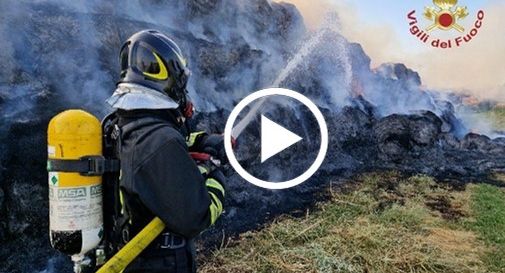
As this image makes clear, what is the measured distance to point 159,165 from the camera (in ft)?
7.37

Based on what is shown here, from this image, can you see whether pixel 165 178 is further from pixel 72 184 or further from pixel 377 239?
pixel 377 239

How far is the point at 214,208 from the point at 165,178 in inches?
14.6

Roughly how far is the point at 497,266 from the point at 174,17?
389 inches

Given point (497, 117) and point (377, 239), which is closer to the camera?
point (377, 239)

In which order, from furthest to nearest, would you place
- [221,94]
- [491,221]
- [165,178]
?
[221,94] < [491,221] < [165,178]

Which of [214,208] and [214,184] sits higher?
[214,184]

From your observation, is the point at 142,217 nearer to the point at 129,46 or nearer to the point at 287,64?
the point at 129,46

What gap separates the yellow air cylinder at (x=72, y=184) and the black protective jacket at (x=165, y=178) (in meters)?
0.22

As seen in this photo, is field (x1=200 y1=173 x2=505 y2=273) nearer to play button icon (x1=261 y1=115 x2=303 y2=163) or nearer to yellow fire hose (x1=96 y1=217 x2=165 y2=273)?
play button icon (x1=261 y1=115 x2=303 y2=163)

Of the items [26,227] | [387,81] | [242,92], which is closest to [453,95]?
[387,81]

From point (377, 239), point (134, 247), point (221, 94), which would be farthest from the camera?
point (221, 94)

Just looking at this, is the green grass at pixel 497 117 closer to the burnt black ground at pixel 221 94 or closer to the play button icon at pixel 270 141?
the burnt black ground at pixel 221 94

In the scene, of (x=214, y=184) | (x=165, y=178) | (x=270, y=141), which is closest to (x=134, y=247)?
(x=165, y=178)

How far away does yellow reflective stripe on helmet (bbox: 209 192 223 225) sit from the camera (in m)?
2.44
